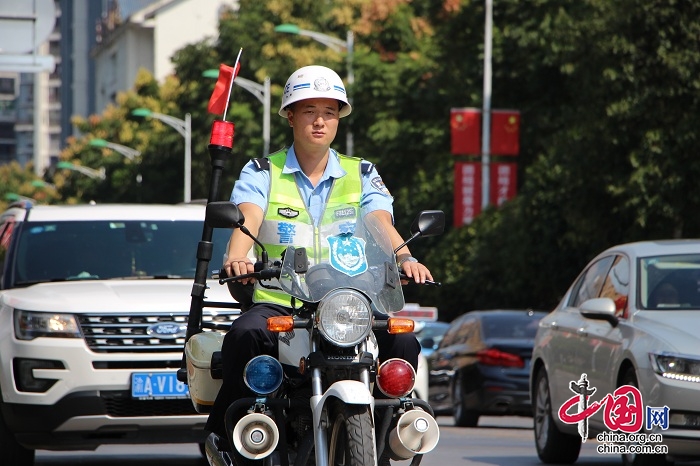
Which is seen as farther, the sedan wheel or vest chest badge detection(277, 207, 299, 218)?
the sedan wheel

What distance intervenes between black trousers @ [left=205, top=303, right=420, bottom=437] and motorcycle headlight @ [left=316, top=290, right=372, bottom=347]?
1.60 ft

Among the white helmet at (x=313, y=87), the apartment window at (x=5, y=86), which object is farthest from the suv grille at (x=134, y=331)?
the apartment window at (x=5, y=86)

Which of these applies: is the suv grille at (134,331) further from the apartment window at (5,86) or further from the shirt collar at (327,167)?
the apartment window at (5,86)

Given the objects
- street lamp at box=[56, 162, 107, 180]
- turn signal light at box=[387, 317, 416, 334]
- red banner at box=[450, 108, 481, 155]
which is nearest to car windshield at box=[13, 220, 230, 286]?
turn signal light at box=[387, 317, 416, 334]

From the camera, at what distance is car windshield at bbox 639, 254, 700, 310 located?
1108cm

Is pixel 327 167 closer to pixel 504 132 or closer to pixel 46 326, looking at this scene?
pixel 46 326

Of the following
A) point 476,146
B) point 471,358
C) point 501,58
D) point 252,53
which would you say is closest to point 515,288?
point 476,146

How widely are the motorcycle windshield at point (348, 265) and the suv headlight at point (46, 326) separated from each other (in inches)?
150

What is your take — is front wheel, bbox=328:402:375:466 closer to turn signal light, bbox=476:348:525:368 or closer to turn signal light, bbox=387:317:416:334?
turn signal light, bbox=387:317:416:334

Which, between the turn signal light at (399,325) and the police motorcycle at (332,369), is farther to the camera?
the turn signal light at (399,325)

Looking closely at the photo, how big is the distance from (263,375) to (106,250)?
5.14 metres

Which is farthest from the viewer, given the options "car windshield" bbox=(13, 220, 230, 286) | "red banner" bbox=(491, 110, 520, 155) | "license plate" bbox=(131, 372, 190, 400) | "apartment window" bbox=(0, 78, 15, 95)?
"apartment window" bbox=(0, 78, 15, 95)

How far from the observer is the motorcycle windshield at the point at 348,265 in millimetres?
6422

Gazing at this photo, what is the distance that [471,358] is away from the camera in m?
20.5
